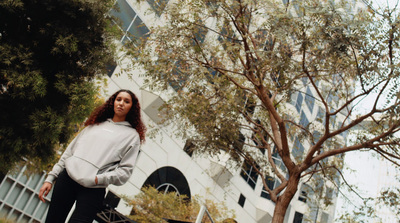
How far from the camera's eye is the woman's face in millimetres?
3010

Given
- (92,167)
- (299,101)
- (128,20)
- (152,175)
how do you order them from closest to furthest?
1. (92,167)
2. (128,20)
3. (152,175)
4. (299,101)

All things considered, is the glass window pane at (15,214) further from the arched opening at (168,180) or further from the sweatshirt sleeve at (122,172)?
the sweatshirt sleeve at (122,172)

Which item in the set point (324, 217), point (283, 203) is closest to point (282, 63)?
point (283, 203)

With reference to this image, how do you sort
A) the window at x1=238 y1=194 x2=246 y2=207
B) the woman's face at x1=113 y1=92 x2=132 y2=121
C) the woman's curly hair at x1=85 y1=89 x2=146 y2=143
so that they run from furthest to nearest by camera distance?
1. the window at x1=238 y1=194 x2=246 y2=207
2. the woman's curly hair at x1=85 y1=89 x2=146 y2=143
3. the woman's face at x1=113 y1=92 x2=132 y2=121

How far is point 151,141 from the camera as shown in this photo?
46.2 ft

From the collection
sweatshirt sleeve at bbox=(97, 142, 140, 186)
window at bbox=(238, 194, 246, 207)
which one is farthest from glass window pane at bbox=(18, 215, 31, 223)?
window at bbox=(238, 194, 246, 207)

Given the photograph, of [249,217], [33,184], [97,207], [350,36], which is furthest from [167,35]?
[249,217]

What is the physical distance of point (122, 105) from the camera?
3.01 meters

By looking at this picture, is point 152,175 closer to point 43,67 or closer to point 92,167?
point 43,67

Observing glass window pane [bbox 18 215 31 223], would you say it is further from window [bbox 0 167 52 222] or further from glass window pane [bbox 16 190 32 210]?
glass window pane [bbox 16 190 32 210]

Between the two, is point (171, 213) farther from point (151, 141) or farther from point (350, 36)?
point (350, 36)

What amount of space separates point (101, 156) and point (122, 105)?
1.70ft

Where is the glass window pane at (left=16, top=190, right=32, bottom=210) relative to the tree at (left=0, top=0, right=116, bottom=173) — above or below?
below

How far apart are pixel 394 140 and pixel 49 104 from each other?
7.42 m
